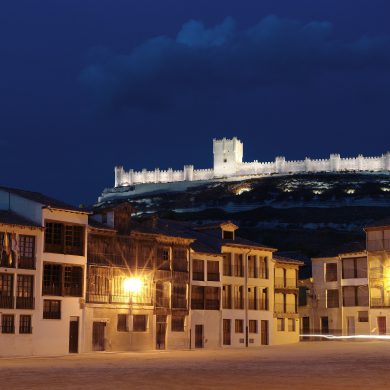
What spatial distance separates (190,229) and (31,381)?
48.8m

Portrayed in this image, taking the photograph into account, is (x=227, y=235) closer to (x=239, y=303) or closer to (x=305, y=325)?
(x=239, y=303)

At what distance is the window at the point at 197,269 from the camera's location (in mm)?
66744

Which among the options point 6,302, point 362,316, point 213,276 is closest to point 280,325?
point 213,276

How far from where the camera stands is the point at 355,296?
277 ft

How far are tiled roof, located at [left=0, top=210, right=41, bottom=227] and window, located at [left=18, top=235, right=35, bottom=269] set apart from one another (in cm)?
88

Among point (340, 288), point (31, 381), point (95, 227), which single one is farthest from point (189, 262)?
point (31, 381)

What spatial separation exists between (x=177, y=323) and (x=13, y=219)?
17.1 metres

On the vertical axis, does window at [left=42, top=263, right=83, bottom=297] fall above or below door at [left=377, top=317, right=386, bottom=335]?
above

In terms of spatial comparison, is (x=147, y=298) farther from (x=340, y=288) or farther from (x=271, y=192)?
(x=271, y=192)

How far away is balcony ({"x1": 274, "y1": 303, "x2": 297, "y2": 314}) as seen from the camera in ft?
249

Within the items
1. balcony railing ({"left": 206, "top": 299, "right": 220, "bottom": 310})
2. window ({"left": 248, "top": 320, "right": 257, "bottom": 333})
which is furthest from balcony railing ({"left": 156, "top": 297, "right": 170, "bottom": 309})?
window ({"left": 248, "top": 320, "right": 257, "bottom": 333})

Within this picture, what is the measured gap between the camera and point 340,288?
85.9 meters

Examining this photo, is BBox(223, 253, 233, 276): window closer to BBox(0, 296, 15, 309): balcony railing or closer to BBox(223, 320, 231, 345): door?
BBox(223, 320, 231, 345): door

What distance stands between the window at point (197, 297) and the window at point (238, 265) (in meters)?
4.97
